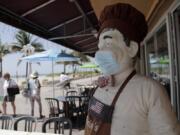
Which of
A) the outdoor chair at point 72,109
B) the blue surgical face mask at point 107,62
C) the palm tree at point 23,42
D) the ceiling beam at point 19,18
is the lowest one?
the outdoor chair at point 72,109

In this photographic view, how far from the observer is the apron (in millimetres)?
1671

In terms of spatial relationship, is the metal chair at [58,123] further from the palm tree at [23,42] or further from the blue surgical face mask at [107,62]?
the palm tree at [23,42]

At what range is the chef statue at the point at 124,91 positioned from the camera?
5.18 feet

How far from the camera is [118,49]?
68.6 inches

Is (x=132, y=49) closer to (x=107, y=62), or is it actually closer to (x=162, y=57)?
(x=107, y=62)

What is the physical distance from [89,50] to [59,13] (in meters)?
12.2

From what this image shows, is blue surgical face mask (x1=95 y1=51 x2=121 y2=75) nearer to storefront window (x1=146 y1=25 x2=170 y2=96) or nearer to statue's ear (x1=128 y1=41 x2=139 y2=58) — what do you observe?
statue's ear (x1=128 y1=41 x2=139 y2=58)

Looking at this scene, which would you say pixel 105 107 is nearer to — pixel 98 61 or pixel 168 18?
pixel 98 61

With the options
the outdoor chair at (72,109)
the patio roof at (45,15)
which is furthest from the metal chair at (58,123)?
the outdoor chair at (72,109)

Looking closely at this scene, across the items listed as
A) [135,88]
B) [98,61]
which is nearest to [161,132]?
[135,88]

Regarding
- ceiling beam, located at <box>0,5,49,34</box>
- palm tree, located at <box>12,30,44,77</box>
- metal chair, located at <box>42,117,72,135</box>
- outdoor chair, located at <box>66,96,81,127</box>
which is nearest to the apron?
metal chair, located at <box>42,117,72,135</box>

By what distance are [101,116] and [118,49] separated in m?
0.35

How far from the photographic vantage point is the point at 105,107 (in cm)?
169

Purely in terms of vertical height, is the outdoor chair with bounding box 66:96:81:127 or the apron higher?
the apron
